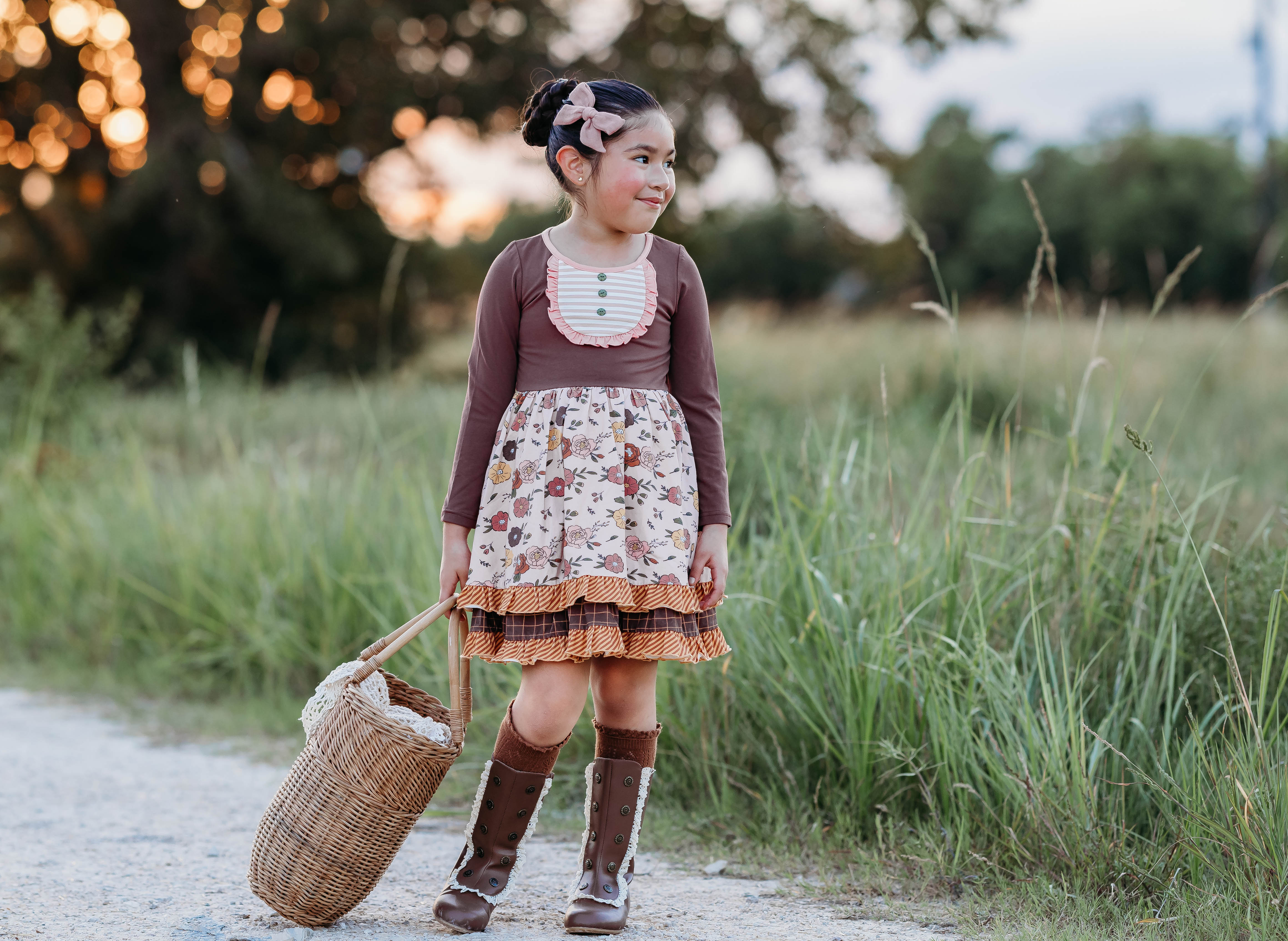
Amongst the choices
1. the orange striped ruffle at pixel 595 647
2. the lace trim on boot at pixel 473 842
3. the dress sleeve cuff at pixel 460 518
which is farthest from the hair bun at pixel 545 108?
the lace trim on boot at pixel 473 842

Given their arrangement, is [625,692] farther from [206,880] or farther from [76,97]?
[76,97]

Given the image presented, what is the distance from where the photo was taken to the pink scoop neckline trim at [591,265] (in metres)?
2.42

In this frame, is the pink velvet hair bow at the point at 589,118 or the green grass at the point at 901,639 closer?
the pink velvet hair bow at the point at 589,118

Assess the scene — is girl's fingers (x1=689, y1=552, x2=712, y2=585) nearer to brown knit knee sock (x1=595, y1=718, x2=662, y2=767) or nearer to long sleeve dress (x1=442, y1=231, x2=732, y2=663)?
long sleeve dress (x1=442, y1=231, x2=732, y2=663)

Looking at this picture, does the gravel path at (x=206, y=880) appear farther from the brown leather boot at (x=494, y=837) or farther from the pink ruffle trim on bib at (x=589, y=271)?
the pink ruffle trim on bib at (x=589, y=271)

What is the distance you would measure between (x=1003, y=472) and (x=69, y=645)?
3958 mm

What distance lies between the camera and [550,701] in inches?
93.1

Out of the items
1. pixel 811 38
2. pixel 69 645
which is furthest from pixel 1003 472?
pixel 811 38

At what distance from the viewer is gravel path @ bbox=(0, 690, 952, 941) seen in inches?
94.7

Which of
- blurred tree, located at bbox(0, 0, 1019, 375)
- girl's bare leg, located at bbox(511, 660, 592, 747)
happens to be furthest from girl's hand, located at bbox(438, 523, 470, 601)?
blurred tree, located at bbox(0, 0, 1019, 375)

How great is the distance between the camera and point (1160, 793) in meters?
2.60

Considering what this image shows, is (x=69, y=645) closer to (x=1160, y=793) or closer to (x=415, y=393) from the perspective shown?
(x=415, y=393)

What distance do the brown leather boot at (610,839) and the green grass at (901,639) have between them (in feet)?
→ 1.70

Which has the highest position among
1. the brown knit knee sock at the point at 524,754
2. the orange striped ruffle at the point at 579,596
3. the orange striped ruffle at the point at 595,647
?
the orange striped ruffle at the point at 579,596
